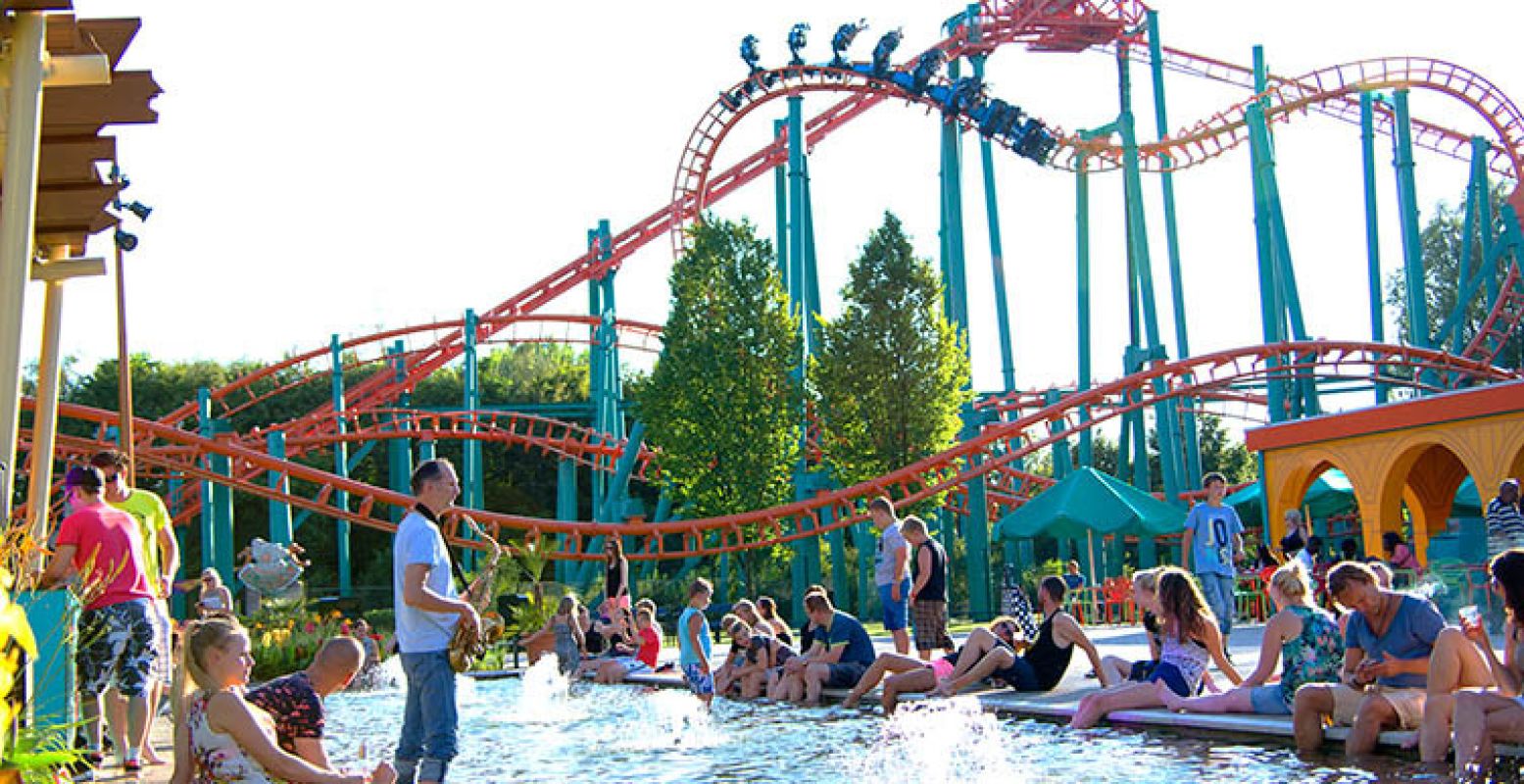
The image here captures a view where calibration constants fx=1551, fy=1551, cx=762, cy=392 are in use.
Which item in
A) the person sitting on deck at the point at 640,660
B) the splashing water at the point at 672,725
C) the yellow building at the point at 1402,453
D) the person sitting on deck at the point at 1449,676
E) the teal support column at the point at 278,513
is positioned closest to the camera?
the person sitting on deck at the point at 1449,676

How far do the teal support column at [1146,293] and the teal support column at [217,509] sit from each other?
1455 cm

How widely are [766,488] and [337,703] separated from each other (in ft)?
44.8

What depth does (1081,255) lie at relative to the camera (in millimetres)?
29281

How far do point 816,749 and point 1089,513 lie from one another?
12364 millimetres

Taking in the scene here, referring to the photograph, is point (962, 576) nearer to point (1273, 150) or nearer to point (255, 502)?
point (1273, 150)

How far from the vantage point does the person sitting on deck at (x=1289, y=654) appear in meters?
7.73

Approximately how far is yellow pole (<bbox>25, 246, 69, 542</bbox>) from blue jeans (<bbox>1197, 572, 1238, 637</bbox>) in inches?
343

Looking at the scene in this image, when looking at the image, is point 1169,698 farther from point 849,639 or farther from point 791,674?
point 791,674

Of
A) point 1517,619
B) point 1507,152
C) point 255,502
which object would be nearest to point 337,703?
point 1517,619

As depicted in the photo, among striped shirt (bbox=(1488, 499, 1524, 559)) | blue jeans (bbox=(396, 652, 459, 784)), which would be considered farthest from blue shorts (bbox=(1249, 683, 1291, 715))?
striped shirt (bbox=(1488, 499, 1524, 559))

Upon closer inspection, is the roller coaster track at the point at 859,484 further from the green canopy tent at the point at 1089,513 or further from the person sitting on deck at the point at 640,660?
the person sitting on deck at the point at 640,660

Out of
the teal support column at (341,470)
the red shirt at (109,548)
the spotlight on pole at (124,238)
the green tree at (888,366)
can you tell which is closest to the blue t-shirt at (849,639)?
the red shirt at (109,548)

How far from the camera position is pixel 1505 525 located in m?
12.2

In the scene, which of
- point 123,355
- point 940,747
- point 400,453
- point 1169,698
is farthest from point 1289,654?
point 400,453
